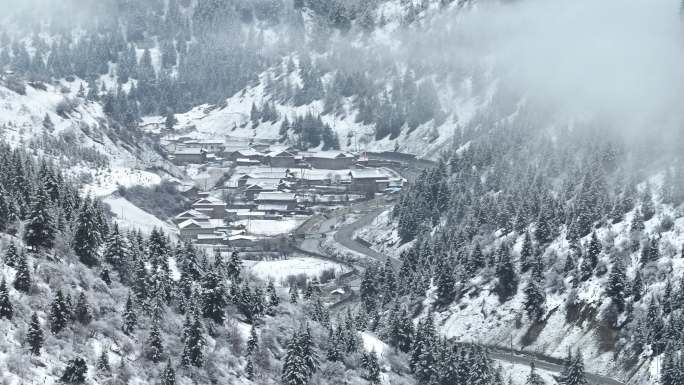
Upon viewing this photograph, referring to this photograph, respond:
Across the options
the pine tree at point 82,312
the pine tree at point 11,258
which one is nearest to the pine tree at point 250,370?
the pine tree at point 82,312

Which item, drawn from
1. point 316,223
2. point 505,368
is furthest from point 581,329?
point 316,223

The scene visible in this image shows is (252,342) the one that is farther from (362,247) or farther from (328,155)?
(328,155)

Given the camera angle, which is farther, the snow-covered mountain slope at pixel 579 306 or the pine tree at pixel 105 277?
the snow-covered mountain slope at pixel 579 306

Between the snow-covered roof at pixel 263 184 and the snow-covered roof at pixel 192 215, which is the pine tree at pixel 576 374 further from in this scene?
the snow-covered roof at pixel 263 184

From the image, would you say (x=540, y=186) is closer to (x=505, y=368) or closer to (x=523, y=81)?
(x=505, y=368)

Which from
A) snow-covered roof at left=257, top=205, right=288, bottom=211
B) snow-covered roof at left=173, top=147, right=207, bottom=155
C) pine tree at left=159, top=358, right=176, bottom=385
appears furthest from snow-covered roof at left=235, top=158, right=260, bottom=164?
pine tree at left=159, top=358, right=176, bottom=385

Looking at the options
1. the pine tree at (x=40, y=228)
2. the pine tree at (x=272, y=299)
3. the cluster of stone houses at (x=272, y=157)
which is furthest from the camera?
the cluster of stone houses at (x=272, y=157)
